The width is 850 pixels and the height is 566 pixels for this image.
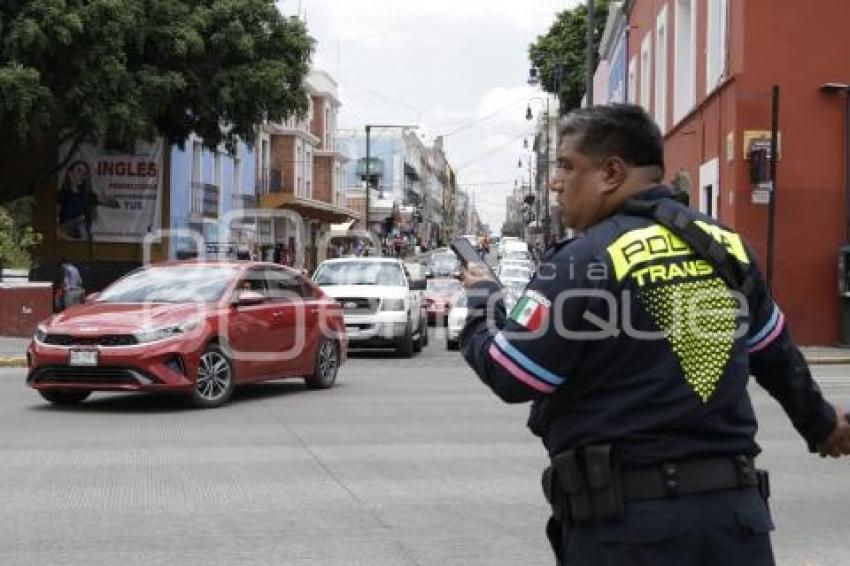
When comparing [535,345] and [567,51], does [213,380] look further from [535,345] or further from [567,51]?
[567,51]

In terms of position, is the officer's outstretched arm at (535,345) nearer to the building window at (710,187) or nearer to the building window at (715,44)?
the building window at (710,187)

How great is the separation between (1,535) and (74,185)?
29170 millimetres

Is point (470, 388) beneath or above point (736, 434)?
beneath

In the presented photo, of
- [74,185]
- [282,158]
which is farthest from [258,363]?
[282,158]

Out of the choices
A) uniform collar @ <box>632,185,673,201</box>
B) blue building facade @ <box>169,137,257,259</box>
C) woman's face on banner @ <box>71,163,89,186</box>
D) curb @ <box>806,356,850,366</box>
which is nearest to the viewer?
uniform collar @ <box>632,185,673,201</box>

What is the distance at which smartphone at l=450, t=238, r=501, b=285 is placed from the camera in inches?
134

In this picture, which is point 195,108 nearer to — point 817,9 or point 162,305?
point 817,9

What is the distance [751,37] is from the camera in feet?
69.3

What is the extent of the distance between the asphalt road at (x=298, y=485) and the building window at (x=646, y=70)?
21.8 meters

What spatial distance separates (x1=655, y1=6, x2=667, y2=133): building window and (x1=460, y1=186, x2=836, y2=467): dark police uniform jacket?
1075 inches

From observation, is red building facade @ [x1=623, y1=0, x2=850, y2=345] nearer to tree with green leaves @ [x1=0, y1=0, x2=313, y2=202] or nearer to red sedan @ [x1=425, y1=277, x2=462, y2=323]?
red sedan @ [x1=425, y1=277, x2=462, y2=323]

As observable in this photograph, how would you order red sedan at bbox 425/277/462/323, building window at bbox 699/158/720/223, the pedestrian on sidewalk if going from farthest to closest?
red sedan at bbox 425/277/462/323 → building window at bbox 699/158/720/223 → the pedestrian on sidewalk

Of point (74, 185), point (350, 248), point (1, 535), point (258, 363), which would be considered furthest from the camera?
point (350, 248)

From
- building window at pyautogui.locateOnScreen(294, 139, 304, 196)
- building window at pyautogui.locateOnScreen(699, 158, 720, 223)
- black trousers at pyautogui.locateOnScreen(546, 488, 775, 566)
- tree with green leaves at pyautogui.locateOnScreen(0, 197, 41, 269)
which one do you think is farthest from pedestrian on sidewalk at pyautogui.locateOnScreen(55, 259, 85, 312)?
building window at pyautogui.locateOnScreen(294, 139, 304, 196)
